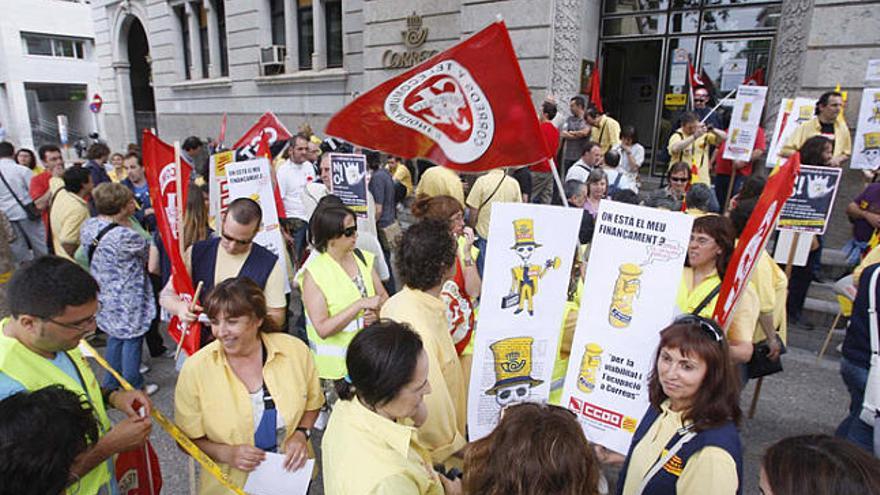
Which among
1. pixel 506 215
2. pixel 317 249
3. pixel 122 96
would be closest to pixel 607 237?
pixel 506 215

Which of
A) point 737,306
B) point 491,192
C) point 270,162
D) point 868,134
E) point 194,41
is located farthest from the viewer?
point 194,41

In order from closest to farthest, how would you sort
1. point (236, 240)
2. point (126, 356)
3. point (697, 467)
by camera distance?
point (697, 467)
point (236, 240)
point (126, 356)

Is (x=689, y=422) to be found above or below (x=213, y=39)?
below

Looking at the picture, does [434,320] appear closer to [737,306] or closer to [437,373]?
[437,373]

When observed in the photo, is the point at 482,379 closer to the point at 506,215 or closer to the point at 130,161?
the point at 506,215

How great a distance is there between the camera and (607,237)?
7.88 feet

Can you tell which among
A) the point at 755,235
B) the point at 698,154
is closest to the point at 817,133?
the point at 698,154

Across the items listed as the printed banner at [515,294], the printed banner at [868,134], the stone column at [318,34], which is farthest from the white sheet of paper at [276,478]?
the stone column at [318,34]

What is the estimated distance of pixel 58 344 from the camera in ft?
6.23

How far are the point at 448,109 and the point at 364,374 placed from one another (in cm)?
171

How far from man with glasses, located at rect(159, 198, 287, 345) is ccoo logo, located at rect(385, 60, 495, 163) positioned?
3.67 ft

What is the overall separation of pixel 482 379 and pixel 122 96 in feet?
86.7

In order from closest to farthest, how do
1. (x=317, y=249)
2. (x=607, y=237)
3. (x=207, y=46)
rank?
(x=607, y=237), (x=317, y=249), (x=207, y=46)

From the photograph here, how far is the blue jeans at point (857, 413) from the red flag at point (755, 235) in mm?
1008
